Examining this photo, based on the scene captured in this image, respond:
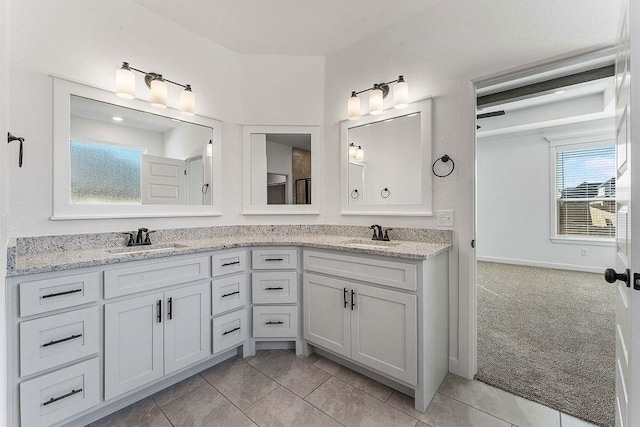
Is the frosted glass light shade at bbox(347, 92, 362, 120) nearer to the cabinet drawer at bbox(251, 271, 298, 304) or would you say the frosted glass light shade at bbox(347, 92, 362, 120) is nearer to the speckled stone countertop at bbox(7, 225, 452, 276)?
the speckled stone countertop at bbox(7, 225, 452, 276)

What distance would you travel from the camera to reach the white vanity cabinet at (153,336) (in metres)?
1.48

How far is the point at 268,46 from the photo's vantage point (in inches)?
100

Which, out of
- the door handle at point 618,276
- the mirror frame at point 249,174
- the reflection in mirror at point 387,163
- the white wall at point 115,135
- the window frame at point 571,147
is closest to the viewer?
the door handle at point 618,276

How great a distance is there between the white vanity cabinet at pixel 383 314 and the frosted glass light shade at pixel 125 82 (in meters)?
Answer: 1.64

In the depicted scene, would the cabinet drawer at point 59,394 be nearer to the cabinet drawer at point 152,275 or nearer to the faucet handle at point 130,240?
the cabinet drawer at point 152,275

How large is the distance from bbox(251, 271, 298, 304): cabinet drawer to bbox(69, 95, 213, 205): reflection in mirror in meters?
0.86

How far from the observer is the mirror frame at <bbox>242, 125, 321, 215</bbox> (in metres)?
2.65

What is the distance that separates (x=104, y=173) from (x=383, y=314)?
2090 mm

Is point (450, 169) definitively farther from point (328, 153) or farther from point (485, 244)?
point (485, 244)

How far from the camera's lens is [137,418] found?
150 centimetres

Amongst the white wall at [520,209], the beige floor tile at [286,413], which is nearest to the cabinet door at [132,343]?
the beige floor tile at [286,413]

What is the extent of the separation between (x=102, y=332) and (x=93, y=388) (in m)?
0.28

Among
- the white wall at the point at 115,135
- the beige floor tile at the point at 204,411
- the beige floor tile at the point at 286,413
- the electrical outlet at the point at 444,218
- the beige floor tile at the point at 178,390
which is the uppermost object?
the white wall at the point at 115,135

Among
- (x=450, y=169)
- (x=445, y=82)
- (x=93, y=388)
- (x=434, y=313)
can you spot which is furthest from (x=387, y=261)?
(x=93, y=388)
